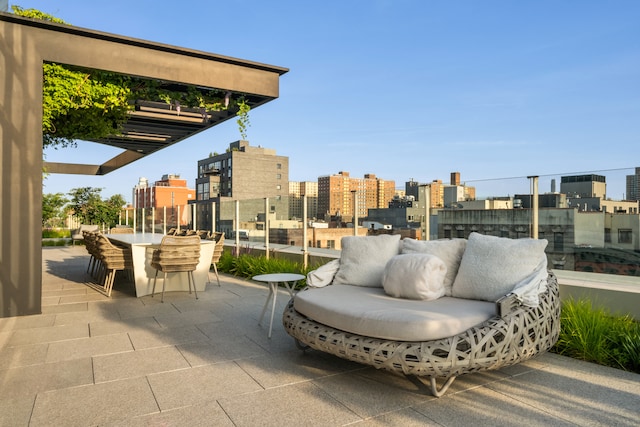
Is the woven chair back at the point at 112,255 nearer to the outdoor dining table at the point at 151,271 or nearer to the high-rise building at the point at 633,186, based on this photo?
the outdoor dining table at the point at 151,271

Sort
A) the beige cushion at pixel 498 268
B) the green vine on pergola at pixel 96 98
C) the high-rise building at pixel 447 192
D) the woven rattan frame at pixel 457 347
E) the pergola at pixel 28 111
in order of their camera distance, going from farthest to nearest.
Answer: the green vine on pergola at pixel 96 98
the high-rise building at pixel 447 192
the pergola at pixel 28 111
the beige cushion at pixel 498 268
the woven rattan frame at pixel 457 347

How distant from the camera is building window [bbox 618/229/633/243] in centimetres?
385

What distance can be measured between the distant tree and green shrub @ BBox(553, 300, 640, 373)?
18863 millimetres

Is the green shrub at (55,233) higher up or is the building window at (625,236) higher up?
the building window at (625,236)

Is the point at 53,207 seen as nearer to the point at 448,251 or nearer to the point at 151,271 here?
the point at 151,271

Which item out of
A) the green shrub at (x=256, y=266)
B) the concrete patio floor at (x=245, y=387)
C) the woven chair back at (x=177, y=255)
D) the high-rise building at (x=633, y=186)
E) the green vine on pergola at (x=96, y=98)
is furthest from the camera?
the green shrub at (x=256, y=266)

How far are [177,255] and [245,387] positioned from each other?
323 centimetres

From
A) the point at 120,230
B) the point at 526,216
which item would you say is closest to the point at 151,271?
the point at 526,216

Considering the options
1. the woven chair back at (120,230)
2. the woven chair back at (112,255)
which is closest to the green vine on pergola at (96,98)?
the woven chair back at (112,255)

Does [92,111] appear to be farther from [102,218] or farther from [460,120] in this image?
[460,120]

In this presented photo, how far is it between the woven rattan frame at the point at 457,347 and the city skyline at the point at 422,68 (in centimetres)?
196

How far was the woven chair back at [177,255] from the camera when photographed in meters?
5.54

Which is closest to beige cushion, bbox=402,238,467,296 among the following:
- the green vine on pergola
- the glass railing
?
the glass railing

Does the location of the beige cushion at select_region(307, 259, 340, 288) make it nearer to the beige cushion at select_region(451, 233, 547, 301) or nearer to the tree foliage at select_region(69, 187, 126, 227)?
the beige cushion at select_region(451, 233, 547, 301)
